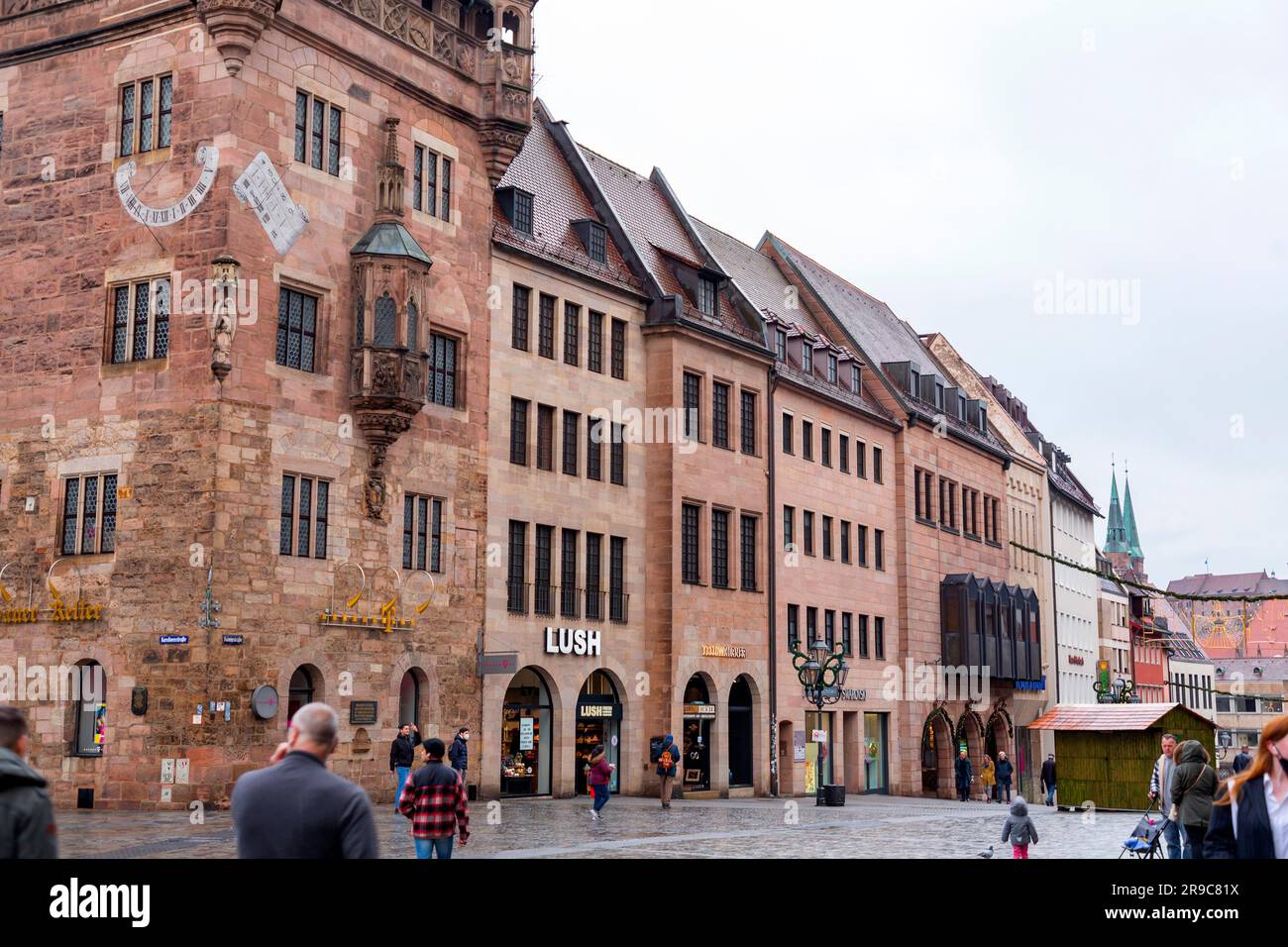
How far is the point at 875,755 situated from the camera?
186ft

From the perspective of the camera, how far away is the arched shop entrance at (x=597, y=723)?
41.7 meters

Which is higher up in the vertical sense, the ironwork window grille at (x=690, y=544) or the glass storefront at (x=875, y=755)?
the ironwork window grille at (x=690, y=544)

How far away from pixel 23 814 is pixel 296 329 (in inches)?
1101

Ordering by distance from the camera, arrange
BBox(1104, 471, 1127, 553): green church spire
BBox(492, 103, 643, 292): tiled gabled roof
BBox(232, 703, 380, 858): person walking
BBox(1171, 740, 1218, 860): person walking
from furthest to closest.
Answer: BBox(1104, 471, 1127, 553): green church spire
BBox(492, 103, 643, 292): tiled gabled roof
BBox(1171, 740, 1218, 860): person walking
BBox(232, 703, 380, 858): person walking

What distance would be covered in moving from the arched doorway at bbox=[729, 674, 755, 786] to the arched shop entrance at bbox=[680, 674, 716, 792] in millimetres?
1821

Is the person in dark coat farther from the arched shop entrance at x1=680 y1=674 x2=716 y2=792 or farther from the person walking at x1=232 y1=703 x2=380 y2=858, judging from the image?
the person walking at x1=232 y1=703 x2=380 y2=858

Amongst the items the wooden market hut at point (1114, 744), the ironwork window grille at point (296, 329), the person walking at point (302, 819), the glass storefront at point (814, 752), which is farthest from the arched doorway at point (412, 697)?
the person walking at point (302, 819)

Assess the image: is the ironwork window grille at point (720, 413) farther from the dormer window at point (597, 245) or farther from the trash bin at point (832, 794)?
the trash bin at point (832, 794)

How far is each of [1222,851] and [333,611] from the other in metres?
25.8

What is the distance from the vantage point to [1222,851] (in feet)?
Result: 32.5

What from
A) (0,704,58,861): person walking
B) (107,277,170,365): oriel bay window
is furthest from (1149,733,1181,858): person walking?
(107,277,170,365): oriel bay window

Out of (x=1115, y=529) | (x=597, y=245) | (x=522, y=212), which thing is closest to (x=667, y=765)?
(x=522, y=212)

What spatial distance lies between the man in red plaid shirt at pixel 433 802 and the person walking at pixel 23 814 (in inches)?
329

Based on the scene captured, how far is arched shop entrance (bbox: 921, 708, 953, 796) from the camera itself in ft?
199
